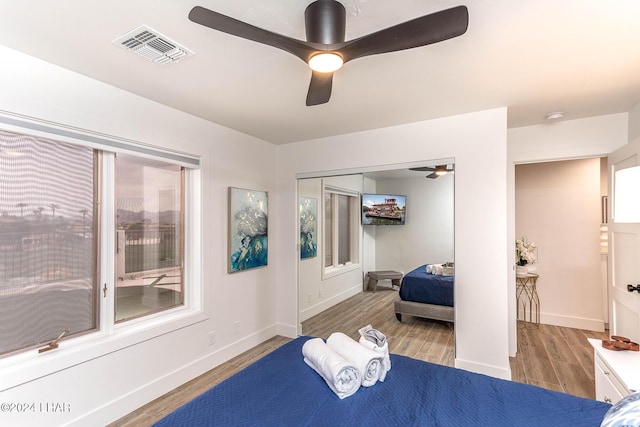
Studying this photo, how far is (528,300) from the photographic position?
4.44m

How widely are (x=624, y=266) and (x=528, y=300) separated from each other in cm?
195

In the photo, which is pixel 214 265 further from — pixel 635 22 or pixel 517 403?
pixel 635 22

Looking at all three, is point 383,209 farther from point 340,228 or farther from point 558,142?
point 558,142

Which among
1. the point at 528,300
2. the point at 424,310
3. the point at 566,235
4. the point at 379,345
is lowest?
the point at 528,300

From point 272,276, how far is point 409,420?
112 inches

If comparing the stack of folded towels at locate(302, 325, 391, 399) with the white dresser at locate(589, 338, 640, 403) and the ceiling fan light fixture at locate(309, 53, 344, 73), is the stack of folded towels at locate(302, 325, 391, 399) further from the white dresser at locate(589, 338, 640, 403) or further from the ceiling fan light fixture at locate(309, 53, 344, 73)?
the ceiling fan light fixture at locate(309, 53, 344, 73)

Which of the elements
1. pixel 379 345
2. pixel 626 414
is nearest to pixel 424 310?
pixel 379 345

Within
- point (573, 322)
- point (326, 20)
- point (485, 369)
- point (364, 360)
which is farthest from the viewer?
point (573, 322)

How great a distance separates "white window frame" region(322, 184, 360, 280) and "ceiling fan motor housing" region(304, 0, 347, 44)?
2.39 metres

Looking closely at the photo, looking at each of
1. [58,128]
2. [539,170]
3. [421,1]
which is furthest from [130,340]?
[539,170]

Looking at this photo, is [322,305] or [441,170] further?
[322,305]

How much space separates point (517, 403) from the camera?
61.4 inches

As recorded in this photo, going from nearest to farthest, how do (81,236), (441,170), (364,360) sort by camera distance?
(364,360) < (81,236) < (441,170)

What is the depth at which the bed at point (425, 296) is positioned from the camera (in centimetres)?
317
